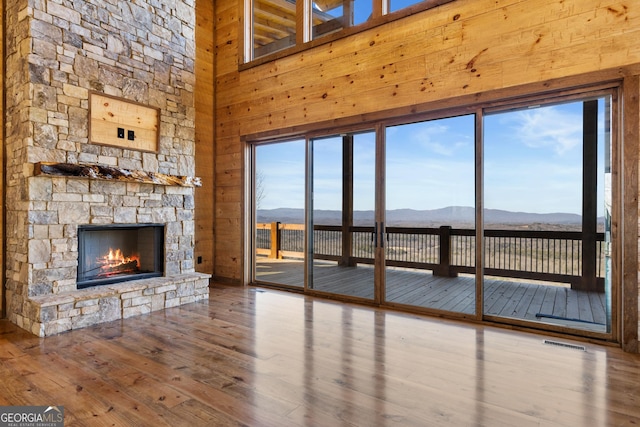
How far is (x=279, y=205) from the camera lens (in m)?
5.88

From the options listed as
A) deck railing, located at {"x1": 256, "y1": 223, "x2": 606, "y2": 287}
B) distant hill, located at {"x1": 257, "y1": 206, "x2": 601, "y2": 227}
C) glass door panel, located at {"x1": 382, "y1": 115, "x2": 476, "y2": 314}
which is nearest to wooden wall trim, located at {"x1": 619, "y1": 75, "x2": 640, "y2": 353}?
deck railing, located at {"x1": 256, "y1": 223, "x2": 606, "y2": 287}

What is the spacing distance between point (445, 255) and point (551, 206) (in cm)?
150

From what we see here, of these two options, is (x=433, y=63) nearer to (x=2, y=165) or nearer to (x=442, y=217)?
(x=442, y=217)

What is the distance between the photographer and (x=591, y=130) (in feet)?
11.8

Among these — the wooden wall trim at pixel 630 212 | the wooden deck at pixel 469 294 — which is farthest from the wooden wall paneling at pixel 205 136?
the wooden wall trim at pixel 630 212

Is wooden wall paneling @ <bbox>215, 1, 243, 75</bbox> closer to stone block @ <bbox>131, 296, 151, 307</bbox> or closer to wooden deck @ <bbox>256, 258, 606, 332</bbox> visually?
wooden deck @ <bbox>256, 258, 606, 332</bbox>

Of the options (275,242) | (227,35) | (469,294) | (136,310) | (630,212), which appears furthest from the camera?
(275,242)

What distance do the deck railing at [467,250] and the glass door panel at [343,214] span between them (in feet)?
0.05

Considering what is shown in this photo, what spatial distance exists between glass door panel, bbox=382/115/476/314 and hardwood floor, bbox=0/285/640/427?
2.51ft

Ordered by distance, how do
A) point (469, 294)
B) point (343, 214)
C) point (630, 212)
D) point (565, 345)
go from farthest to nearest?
point (343, 214), point (469, 294), point (565, 345), point (630, 212)

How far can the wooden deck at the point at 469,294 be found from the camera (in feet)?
12.1

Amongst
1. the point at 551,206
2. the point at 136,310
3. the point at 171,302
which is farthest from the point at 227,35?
the point at 551,206

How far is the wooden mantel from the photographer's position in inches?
142

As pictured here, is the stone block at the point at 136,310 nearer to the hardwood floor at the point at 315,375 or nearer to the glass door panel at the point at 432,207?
the hardwood floor at the point at 315,375
